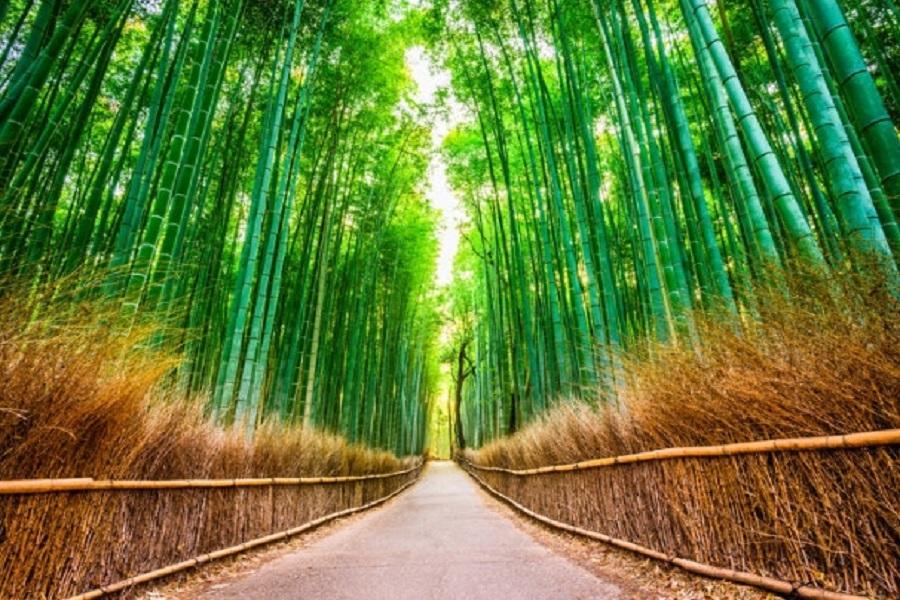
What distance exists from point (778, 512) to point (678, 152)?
340 cm

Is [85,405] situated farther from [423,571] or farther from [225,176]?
[225,176]

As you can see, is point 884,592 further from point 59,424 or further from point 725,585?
point 59,424

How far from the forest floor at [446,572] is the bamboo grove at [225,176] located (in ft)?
4.38

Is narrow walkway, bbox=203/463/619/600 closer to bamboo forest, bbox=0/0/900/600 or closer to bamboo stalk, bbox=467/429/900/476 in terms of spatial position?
bamboo forest, bbox=0/0/900/600

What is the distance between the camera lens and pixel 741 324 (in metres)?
2.21

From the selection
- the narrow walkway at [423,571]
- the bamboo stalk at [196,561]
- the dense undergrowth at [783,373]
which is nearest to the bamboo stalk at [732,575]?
the narrow walkway at [423,571]

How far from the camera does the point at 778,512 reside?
1703 millimetres

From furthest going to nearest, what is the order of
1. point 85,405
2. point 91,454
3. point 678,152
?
point 678,152 < point 91,454 < point 85,405

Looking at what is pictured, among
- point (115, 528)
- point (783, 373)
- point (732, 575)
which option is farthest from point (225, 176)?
point (732, 575)

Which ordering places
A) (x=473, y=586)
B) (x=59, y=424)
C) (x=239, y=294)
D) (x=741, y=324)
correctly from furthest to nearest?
(x=239, y=294)
(x=473, y=586)
(x=741, y=324)
(x=59, y=424)

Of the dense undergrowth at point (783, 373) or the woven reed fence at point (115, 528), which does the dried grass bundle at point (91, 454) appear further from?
the dense undergrowth at point (783, 373)

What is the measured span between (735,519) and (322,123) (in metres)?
6.45

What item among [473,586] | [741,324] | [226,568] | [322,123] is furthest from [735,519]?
[322,123]

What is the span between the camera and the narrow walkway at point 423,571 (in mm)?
2311
